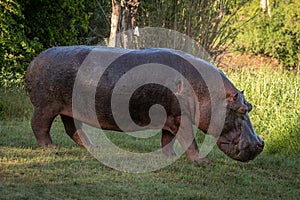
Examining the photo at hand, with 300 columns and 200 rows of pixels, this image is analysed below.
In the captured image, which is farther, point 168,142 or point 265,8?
point 265,8

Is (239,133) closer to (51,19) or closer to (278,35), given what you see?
(51,19)

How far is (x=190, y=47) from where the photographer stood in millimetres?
12875

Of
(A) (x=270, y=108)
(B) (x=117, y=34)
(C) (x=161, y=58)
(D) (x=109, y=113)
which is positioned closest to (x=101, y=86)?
(D) (x=109, y=113)

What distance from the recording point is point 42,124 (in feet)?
23.2

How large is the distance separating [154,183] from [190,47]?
7.47m

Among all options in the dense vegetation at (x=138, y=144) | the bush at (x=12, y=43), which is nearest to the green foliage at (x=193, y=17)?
the dense vegetation at (x=138, y=144)

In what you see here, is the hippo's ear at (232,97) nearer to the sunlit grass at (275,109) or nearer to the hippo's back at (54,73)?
the hippo's back at (54,73)

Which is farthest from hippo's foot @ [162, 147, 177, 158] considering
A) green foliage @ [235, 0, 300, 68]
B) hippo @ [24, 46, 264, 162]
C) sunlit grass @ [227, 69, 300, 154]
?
green foliage @ [235, 0, 300, 68]

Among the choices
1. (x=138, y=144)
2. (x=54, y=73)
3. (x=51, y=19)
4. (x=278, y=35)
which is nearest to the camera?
(x=54, y=73)

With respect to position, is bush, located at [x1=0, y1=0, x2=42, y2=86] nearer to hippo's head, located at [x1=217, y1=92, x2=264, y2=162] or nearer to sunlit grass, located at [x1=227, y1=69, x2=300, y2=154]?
sunlit grass, located at [x1=227, y1=69, x2=300, y2=154]

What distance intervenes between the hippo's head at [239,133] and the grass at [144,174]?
30 centimetres

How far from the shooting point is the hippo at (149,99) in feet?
20.5

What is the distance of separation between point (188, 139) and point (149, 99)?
62 centimetres

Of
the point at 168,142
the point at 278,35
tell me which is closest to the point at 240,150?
the point at 168,142
